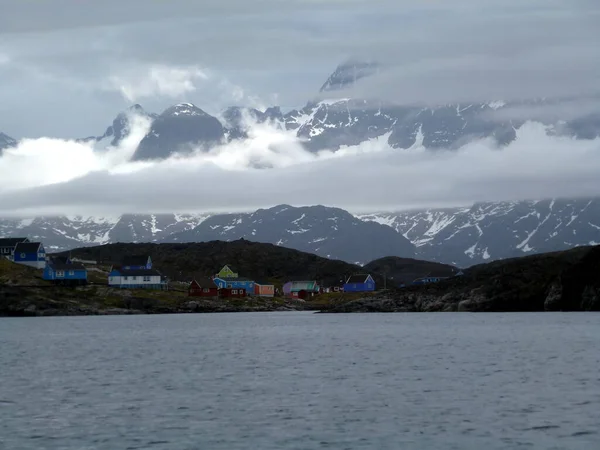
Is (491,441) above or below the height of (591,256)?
below

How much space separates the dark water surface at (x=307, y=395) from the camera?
4316 cm

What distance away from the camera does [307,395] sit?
56719 mm

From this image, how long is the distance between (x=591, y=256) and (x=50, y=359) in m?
105

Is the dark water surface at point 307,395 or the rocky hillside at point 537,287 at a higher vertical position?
the rocky hillside at point 537,287

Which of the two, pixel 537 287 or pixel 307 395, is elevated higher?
pixel 537 287

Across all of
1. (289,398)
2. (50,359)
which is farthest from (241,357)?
(289,398)

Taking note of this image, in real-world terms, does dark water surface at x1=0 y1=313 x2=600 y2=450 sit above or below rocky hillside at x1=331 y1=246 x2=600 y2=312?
below

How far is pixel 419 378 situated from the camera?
211 feet

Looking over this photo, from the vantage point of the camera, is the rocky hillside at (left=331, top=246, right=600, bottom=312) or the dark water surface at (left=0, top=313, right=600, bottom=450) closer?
the dark water surface at (left=0, top=313, right=600, bottom=450)

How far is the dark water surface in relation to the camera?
43.2m

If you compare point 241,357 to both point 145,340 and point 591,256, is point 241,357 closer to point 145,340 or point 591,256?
point 145,340

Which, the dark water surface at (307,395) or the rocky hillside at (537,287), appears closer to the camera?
the dark water surface at (307,395)

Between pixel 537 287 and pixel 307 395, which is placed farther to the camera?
pixel 537 287

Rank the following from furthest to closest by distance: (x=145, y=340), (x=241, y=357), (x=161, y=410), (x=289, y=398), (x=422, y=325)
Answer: (x=422, y=325) → (x=145, y=340) → (x=241, y=357) → (x=289, y=398) → (x=161, y=410)
